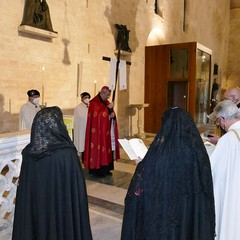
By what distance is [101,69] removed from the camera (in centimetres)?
907

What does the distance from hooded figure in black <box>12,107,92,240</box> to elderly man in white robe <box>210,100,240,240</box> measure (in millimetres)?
1180

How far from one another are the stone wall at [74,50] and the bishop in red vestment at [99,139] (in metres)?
1.97

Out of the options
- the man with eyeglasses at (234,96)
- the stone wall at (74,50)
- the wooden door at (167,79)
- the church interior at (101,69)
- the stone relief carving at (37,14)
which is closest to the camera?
the church interior at (101,69)

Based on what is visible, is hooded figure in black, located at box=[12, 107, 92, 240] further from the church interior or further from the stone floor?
the stone floor

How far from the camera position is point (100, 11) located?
887 cm

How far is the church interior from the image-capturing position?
4156mm

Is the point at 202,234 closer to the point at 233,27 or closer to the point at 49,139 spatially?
the point at 49,139

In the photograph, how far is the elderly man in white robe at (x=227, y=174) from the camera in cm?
241

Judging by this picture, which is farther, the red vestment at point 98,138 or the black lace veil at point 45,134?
the red vestment at point 98,138

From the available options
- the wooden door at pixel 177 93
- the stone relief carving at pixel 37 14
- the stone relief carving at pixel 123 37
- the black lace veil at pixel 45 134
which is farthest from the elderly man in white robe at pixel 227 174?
the wooden door at pixel 177 93

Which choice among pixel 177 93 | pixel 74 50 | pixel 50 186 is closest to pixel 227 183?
pixel 50 186

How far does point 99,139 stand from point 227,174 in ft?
11.0

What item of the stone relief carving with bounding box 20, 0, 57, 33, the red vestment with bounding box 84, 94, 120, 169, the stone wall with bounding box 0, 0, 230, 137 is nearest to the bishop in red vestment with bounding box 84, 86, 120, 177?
the red vestment with bounding box 84, 94, 120, 169

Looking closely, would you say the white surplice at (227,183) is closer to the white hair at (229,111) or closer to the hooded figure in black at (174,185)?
the white hair at (229,111)
